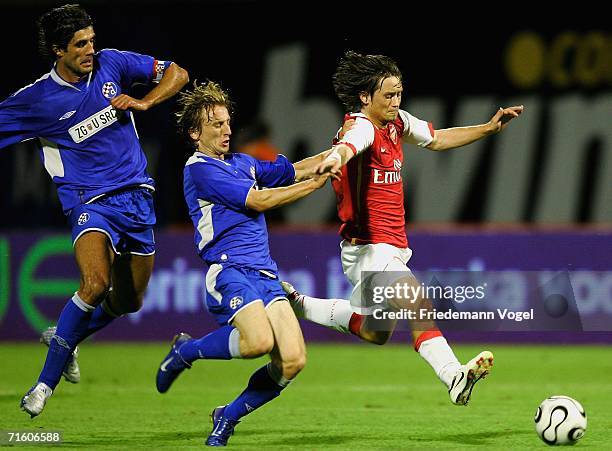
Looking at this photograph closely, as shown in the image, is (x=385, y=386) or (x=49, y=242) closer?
(x=385, y=386)

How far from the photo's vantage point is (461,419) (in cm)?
750

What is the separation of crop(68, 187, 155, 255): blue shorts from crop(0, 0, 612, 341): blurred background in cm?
695

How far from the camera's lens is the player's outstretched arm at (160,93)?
7.06 metres

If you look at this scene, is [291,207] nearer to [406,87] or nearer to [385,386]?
[406,87]

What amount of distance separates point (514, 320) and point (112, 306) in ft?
18.6

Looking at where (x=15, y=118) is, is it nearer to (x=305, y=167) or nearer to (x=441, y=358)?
(x=305, y=167)

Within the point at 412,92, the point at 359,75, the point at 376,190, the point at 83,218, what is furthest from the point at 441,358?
the point at 412,92

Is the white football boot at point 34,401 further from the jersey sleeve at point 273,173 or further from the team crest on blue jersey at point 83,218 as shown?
the jersey sleeve at point 273,173

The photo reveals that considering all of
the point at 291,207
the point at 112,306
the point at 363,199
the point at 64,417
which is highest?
the point at 363,199

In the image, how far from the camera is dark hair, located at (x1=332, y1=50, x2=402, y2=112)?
7020 millimetres

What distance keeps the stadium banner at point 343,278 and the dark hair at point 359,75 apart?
472 cm

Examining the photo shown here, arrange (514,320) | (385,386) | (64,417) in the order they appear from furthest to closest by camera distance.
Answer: (514,320)
(385,386)
(64,417)

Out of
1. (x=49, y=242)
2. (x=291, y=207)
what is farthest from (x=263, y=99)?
(x=49, y=242)

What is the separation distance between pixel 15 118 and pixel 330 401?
10.2 feet
